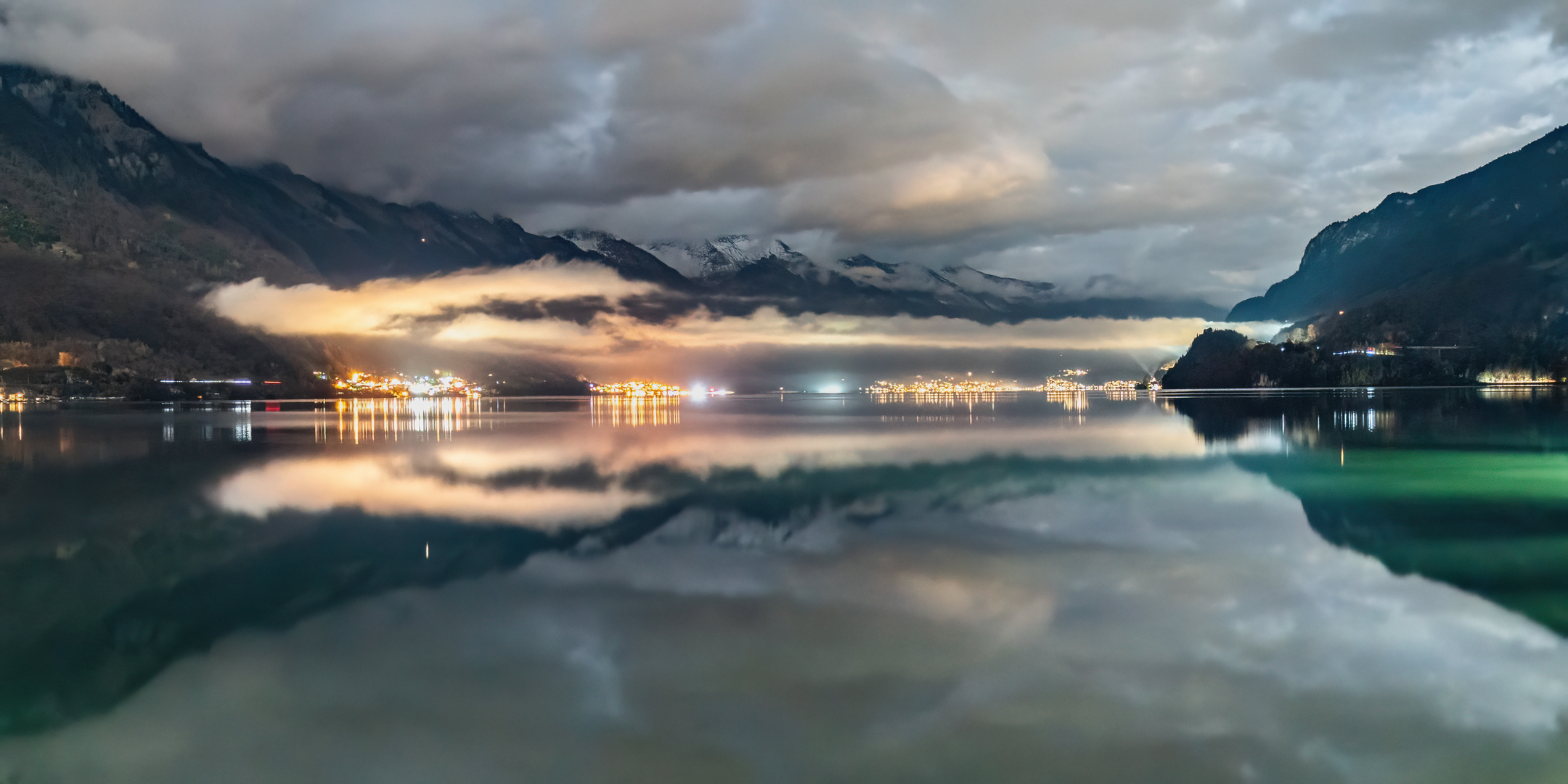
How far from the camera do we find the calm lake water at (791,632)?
775cm

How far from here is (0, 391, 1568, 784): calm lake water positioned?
7.75 meters

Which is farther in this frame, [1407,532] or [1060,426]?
[1060,426]

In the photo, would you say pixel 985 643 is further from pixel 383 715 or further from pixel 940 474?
pixel 940 474

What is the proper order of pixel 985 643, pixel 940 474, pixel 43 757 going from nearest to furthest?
1. pixel 43 757
2. pixel 985 643
3. pixel 940 474

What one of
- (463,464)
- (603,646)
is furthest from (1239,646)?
(463,464)

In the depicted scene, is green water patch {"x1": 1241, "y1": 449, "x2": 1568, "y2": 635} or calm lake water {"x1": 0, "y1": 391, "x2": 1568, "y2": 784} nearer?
calm lake water {"x1": 0, "y1": 391, "x2": 1568, "y2": 784}

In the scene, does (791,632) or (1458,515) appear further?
(1458,515)

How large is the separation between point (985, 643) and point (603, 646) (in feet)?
15.4

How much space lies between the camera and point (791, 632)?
11.4 metres

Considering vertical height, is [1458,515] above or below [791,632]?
below

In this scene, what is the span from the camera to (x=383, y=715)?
28.8 feet

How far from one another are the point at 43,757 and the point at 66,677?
2662 mm

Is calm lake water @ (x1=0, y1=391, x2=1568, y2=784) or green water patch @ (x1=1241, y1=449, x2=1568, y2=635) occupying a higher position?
calm lake water @ (x1=0, y1=391, x2=1568, y2=784)

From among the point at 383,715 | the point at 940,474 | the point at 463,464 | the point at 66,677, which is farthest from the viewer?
the point at 463,464
